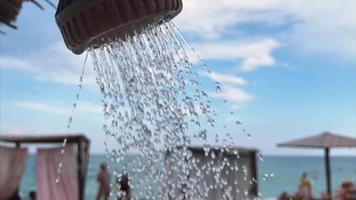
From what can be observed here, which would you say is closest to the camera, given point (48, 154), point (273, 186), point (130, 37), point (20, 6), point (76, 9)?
point (76, 9)

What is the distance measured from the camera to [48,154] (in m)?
8.45

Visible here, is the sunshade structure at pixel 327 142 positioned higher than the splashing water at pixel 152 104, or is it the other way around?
the sunshade structure at pixel 327 142

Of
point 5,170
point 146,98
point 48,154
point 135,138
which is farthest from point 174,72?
point 5,170

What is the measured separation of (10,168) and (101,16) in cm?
847

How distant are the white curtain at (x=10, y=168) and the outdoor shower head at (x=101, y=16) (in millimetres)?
7927

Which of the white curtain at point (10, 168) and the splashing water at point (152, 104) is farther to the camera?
the white curtain at point (10, 168)

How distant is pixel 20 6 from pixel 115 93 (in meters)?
0.34

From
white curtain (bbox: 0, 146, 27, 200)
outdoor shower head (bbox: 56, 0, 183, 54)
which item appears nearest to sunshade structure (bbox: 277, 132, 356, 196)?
white curtain (bbox: 0, 146, 27, 200)

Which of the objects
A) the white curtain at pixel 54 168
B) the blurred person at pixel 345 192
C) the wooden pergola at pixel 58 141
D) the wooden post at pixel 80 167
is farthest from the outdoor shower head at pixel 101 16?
the blurred person at pixel 345 192

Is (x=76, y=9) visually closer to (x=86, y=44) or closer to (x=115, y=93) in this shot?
(x=86, y=44)

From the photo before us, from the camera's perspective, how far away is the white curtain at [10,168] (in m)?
8.81

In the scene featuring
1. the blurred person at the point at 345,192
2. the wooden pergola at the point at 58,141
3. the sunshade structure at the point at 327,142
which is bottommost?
the blurred person at the point at 345,192

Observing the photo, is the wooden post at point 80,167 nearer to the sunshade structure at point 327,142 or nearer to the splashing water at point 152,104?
the sunshade structure at point 327,142

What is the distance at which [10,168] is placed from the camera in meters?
9.04
